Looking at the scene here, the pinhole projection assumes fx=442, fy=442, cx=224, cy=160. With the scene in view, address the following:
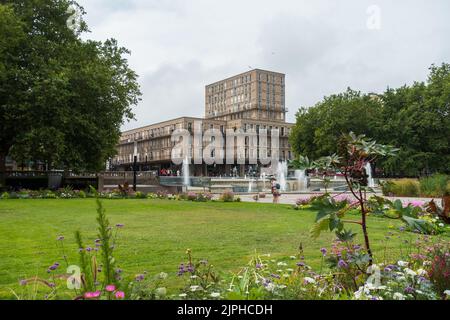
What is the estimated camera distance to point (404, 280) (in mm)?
3488

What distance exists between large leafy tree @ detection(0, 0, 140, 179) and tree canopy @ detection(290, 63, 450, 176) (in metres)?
21.9

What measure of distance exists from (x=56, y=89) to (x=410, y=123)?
136 feet

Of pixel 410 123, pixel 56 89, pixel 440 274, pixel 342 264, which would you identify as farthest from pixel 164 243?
pixel 410 123

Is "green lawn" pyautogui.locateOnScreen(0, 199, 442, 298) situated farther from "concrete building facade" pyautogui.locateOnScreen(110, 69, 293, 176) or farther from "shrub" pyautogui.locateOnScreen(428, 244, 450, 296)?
"concrete building facade" pyautogui.locateOnScreen(110, 69, 293, 176)

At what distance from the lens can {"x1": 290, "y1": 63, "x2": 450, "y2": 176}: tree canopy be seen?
51.9 meters

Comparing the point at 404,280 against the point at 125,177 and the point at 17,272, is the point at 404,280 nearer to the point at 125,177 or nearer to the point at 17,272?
the point at 17,272

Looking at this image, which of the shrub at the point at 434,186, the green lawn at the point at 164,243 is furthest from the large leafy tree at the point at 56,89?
the shrub at the point at 434,186

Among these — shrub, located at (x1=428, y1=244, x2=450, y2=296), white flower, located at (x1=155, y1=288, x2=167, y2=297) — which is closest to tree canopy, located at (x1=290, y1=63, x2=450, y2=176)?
shrub, located at (x1=428, y1=244, x2=450, y2=296)

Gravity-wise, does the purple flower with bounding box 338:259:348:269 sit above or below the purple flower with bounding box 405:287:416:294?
above

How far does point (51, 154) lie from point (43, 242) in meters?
20.9

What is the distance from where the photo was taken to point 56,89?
2684 centimetres

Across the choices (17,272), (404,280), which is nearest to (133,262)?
(17,272)

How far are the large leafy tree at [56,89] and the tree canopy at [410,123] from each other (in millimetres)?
21939

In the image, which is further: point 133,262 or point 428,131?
point 428,131
